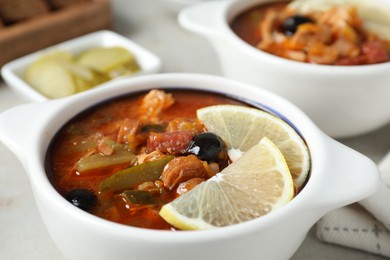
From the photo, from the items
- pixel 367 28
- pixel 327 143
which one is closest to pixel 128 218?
pixel 327 143

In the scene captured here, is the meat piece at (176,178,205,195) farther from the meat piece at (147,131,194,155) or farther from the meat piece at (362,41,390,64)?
the meat piece at (362,41,390,64)

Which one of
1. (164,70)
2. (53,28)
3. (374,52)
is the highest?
(374,52)

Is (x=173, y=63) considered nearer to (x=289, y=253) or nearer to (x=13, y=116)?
(x=13, y=116)

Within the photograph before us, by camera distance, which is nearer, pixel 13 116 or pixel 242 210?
pixel 242 210

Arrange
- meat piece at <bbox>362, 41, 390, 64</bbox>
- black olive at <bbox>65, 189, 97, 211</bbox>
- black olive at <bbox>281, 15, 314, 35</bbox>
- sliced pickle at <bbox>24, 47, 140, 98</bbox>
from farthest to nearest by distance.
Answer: sliced pickle at <bbox>24, 47, 140, 98</bbox>
black olive at <bbox>281, 15, 314, 35</bbox>
meat piece at <bbox>362, 41, 390, 64</bbox>
black olive at <bbox>65, 189, 97, 211</bbox>

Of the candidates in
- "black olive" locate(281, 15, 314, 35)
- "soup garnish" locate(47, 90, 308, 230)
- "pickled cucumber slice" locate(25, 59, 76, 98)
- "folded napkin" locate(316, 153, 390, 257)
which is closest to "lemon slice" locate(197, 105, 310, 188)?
"soup garnish" locate(47, 90, 308, 230)

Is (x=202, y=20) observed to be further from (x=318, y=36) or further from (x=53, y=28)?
(x=53, y=28)

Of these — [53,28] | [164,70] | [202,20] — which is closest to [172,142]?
[202,20]
